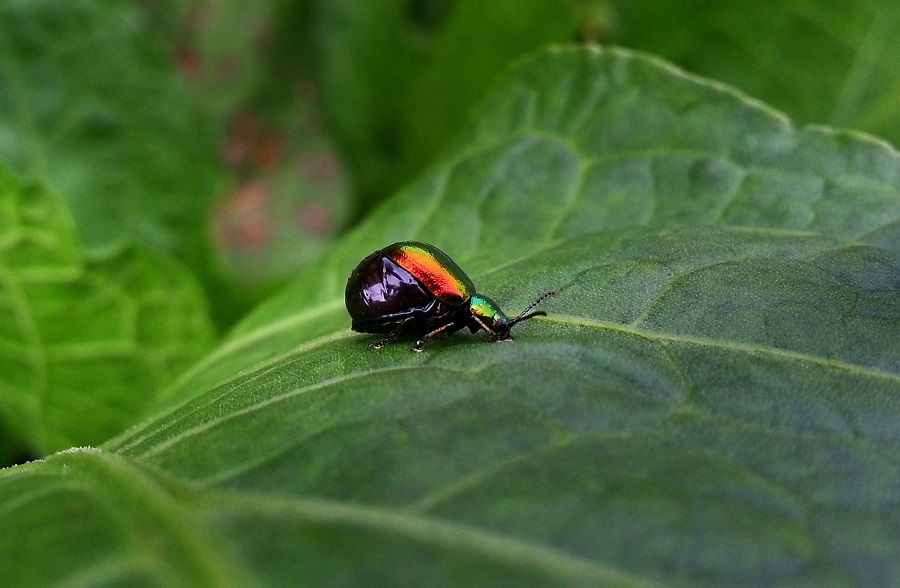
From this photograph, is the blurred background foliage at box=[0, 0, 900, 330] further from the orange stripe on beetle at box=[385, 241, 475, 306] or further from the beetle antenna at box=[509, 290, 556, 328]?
the beetle antenna at box=[509, 290, 556, 328]

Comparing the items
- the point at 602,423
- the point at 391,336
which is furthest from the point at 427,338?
the point at 602,423

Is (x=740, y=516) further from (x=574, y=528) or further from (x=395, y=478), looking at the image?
(x=395, y=478)

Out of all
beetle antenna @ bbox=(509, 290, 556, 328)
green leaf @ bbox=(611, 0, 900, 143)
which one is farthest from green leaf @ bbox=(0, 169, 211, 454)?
green leaf @ bbox=(611, 0, 900, 143)

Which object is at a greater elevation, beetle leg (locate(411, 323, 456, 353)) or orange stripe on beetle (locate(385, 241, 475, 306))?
orange stripe on beetle (locate(385, 241, 475, 306))

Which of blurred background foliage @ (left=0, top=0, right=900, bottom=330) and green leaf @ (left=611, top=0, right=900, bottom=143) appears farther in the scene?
blurred background foliage @ (left=0, top=0, right=900, bottom=330)

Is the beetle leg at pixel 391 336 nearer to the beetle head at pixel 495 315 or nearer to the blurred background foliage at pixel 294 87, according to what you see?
the beetle head at pixel 495 315

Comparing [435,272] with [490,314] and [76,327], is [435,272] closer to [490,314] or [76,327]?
[490,314]
